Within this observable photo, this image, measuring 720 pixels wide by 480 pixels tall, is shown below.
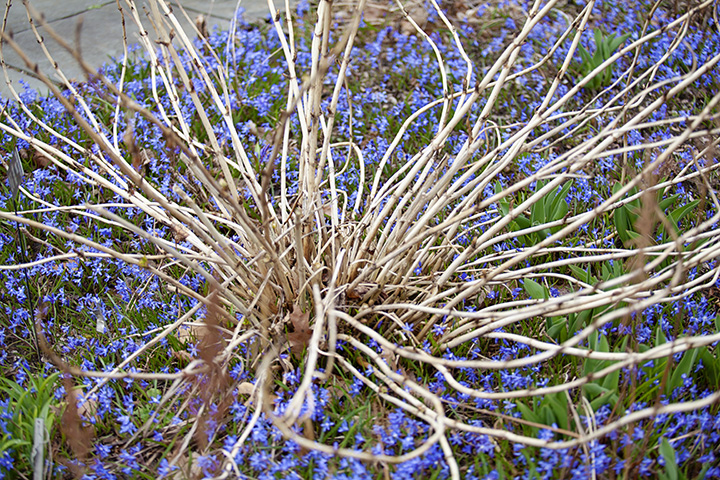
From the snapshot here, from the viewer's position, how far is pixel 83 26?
3.81 m

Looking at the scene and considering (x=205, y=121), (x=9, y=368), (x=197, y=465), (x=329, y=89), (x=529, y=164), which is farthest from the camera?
(x=329, y=89)

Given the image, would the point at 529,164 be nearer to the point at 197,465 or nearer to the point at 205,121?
the point at 205,121

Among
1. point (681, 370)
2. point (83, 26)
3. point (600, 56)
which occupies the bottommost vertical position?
point (681, 370)

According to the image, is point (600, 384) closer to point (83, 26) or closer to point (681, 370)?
point (681, 370)

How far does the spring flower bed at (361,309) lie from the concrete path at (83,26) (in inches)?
30.0

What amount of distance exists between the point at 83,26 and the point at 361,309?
10.3ft

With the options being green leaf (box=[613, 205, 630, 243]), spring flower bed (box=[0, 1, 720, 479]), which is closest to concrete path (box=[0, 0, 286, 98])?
spring flower bed (box=[0, 1, 720, 479])

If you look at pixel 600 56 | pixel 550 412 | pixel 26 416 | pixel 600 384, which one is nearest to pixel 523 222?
pixel 600 384

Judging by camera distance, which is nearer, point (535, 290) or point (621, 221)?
point (535, 290)

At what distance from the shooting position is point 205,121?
177cm

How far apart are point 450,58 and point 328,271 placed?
196cm

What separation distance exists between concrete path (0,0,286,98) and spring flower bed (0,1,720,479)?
2.50ft

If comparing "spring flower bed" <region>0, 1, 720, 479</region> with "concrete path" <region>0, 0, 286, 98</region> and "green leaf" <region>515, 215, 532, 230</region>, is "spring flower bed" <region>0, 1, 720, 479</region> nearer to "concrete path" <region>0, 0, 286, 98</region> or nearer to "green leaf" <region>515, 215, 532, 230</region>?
"green leaf" <region>515, 215, 532, 230</region>

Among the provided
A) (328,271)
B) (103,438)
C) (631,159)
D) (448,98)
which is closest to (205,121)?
(328,271)
